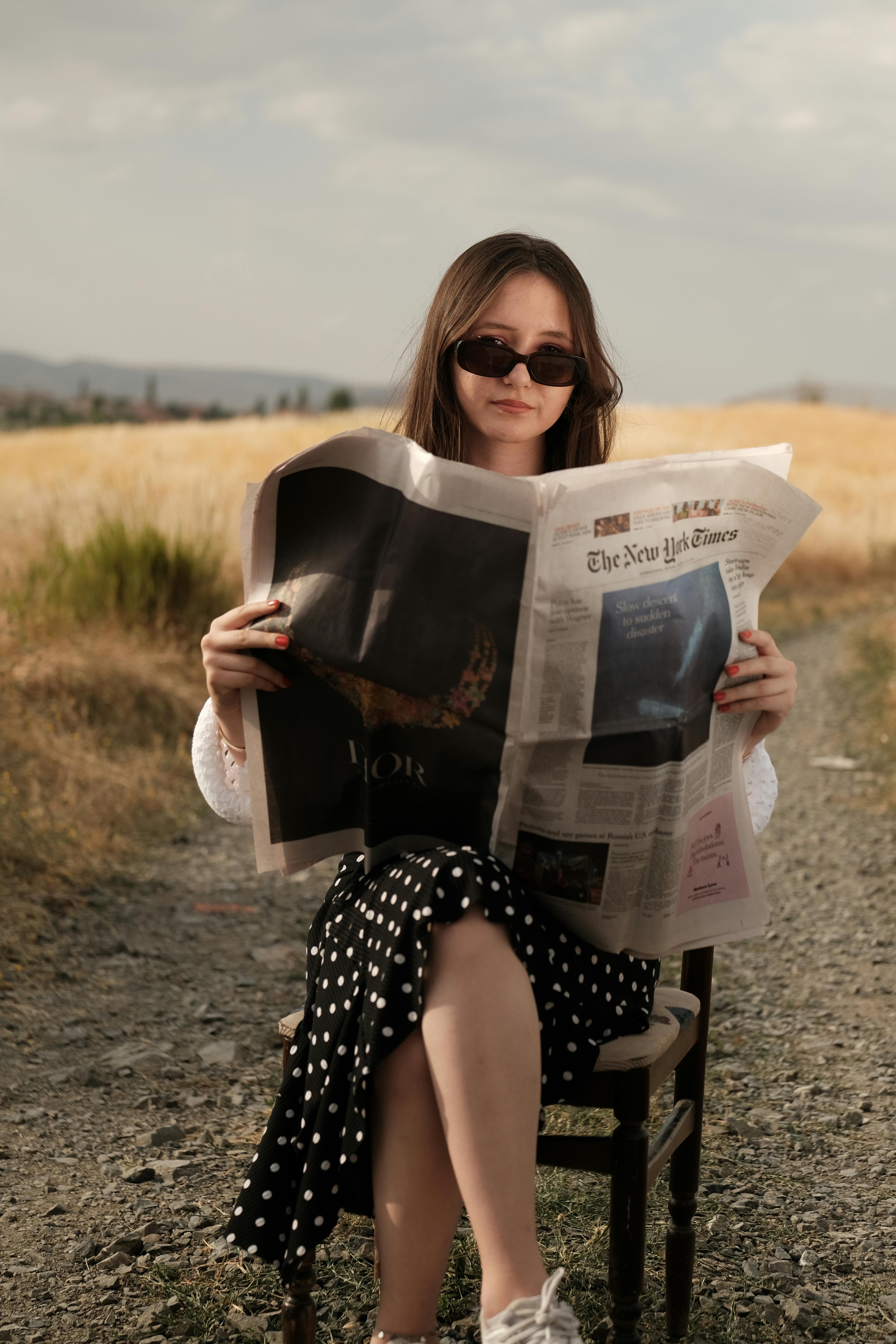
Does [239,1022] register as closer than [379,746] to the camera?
No

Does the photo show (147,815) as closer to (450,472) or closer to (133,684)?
(133,684)

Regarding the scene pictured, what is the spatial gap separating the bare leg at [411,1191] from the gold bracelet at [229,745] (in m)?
0.47

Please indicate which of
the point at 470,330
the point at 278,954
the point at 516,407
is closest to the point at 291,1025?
the point at 516,407

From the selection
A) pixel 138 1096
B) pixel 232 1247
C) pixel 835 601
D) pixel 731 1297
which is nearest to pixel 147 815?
pixel 138 1096

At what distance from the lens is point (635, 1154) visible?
1366mm

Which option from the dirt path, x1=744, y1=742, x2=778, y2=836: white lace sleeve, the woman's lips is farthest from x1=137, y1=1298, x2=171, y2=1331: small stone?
the woman's lips

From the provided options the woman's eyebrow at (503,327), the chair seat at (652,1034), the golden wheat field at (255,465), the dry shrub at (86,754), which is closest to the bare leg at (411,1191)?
the chair seat at (652,1034)

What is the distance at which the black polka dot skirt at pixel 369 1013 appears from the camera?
1.27 meters

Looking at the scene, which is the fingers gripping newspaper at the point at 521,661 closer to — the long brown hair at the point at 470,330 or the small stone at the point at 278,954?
the long brown hair at the point at 470,330

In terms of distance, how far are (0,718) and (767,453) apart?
3.41 meters

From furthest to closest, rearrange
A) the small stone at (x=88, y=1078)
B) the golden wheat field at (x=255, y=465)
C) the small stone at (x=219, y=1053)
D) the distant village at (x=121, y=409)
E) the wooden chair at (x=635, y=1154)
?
the distant village at (x=121, y=409) → the golden wheat field at (x=255, y=465) → the small stone at (x=219, y=1053) → the small stone at (x=88, y=1078) → the wooden chair at (x=635, y=1154)

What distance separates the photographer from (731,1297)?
174cm

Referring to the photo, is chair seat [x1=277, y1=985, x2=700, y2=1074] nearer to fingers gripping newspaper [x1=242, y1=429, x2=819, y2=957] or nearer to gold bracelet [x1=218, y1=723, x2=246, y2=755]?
fingers gripping newspaper [x1=242, y1=429, x2=819, y2=957]

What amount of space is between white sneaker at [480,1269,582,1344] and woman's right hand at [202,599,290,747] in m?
0.71
